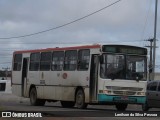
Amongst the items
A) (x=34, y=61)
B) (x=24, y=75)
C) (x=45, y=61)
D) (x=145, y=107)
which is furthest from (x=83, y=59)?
(x=24, y=75)

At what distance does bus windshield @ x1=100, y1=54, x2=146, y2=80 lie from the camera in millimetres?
24578

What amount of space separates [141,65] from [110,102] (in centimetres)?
222

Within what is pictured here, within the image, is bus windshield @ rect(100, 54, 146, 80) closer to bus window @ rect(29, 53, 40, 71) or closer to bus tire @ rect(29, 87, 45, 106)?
bus window @ rect(29, 53, 40, 71)

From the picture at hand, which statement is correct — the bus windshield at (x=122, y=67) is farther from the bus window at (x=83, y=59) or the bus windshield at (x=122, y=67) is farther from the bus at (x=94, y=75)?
the bus window at (x=83, y=59)

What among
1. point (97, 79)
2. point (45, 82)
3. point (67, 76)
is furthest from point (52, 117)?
point (45, 82)

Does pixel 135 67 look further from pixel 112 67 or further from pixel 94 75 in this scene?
pixel 94 75

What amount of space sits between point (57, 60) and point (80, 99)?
10.4 ft

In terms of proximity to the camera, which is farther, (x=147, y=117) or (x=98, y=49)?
(x=98, y=49)

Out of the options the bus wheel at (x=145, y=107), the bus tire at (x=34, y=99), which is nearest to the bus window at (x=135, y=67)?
the bus wheel at (x=145, y=107)

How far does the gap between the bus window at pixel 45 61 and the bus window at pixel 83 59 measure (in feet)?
9.99

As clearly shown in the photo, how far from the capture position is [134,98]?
2500 centimetres

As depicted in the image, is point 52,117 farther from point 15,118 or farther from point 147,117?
point 147,117

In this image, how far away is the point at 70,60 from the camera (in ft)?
88.8

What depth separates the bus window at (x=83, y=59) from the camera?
25.6 meters
